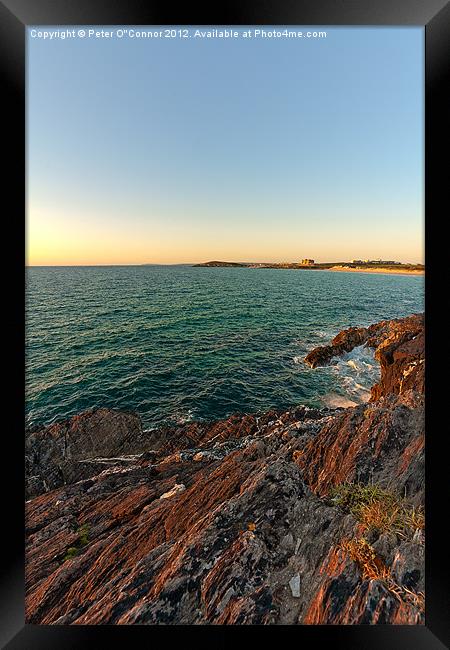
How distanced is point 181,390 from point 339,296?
12868mm

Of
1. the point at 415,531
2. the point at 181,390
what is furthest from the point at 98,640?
the point at 415,531

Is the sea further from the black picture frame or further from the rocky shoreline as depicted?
the black picture frame

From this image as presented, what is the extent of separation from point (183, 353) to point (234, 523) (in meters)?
5.24

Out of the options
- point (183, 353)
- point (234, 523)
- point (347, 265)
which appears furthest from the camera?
point (347, 265)

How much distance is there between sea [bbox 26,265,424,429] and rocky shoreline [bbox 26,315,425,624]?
3.58 feet

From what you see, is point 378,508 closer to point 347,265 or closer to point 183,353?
point 183,353

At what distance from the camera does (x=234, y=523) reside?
3.93m

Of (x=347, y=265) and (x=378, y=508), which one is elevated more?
(x=347, y=265)

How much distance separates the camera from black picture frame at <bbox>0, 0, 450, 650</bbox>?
3211 millimetres
